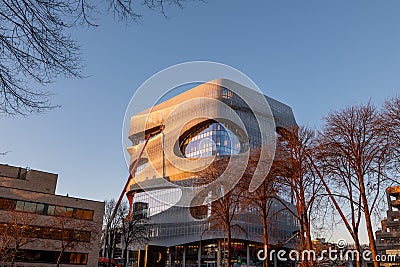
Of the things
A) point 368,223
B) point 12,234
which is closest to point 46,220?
point 12,234

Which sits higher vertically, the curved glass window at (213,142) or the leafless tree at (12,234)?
the curved glass window at (213,142)

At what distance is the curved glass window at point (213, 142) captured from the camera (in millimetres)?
95125

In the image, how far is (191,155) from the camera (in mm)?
102062

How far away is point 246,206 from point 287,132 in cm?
684

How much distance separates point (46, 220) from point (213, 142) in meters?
55.8

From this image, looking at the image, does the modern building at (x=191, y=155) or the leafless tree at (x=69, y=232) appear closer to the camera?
the leafless tree at (x=69, y=232)

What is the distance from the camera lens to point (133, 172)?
382ft

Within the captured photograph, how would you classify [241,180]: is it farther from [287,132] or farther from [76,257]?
[76,257]

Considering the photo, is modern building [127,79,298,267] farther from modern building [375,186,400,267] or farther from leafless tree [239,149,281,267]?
leafless tree [239,149,281,267]

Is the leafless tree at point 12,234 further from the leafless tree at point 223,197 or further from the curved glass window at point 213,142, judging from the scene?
the curved glass window at point 213,142

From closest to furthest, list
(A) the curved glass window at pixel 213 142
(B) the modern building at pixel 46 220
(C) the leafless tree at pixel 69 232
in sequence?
(B) the modern building at pixel 46 220 < (C) the leafless tree at pixel 69 232 < (A) the curved glass window at pixel 213 142

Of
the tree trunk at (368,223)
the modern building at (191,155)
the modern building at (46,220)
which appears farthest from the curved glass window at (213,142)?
the tree trunk at (368,223)

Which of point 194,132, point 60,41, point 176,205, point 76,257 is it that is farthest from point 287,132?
point 194,132

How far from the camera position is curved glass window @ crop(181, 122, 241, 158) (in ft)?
312
